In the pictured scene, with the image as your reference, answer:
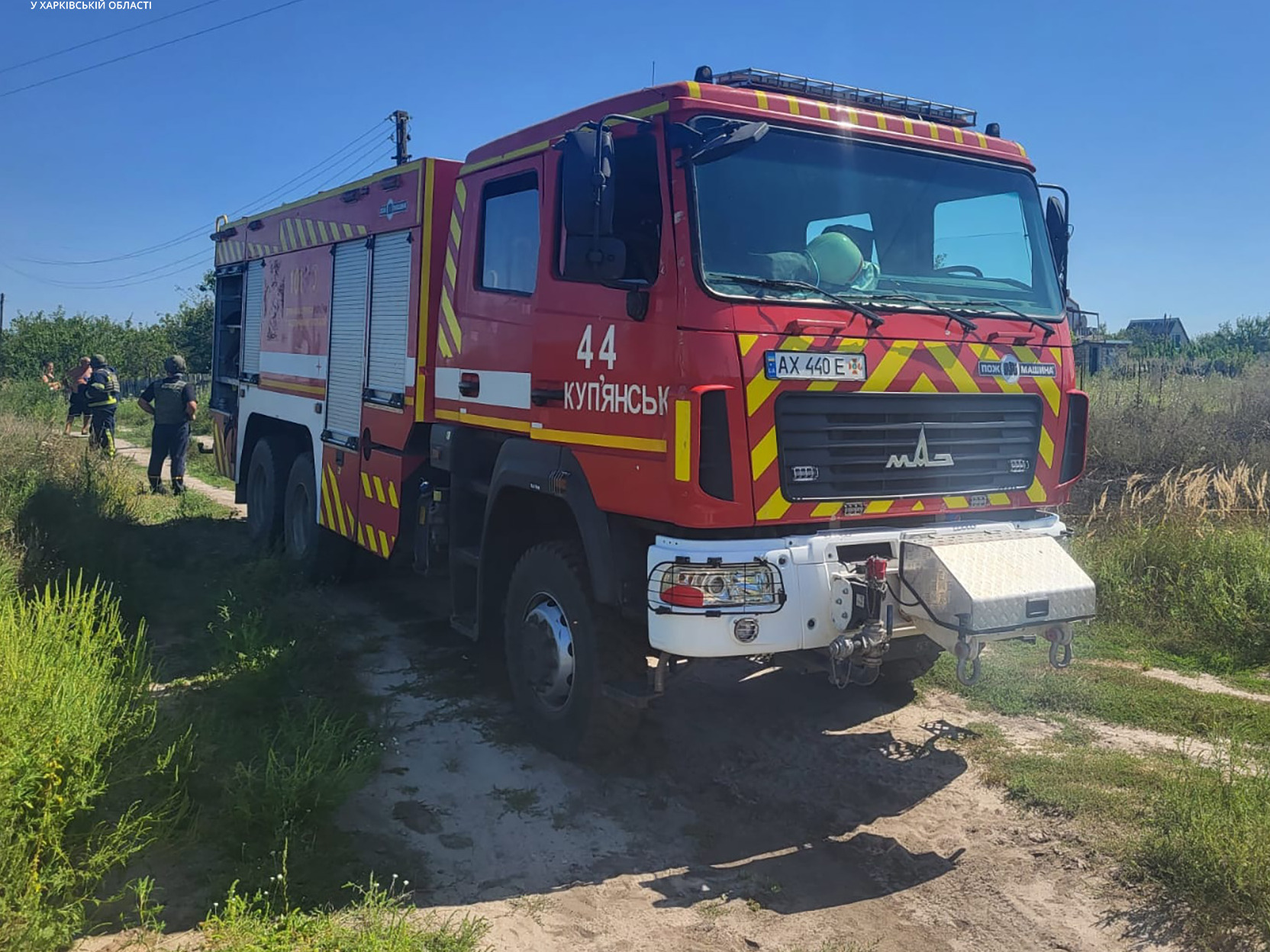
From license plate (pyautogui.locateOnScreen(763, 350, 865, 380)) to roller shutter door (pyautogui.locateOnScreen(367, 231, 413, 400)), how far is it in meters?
3.03

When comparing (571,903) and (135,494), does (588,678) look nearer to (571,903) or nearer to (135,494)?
(571,903)

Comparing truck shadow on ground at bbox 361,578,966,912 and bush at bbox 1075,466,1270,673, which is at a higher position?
bush at bbox 1075,466,1270,673

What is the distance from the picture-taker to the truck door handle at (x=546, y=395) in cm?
466

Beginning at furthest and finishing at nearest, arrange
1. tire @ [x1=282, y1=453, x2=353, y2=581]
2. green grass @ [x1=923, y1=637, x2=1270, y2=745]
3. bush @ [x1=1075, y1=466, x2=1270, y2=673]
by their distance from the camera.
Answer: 1. tire @ [x1=282, y1=453, x2=353, y2=581]
2. bush @ [x1=1075, y1=466, x2=1270, y2=673]
3. green grass @ [x1=923, y1=637, x2=1270, y2=745]

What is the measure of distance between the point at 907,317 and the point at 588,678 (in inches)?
84.7

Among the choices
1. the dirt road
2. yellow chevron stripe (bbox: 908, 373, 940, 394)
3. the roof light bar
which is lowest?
the dirt road

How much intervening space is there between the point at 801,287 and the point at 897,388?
2.00ft

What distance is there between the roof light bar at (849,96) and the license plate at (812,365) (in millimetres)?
1287

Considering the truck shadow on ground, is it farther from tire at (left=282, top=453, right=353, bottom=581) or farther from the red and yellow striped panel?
tire at (left=282, top=453, right=353, bottom=581)

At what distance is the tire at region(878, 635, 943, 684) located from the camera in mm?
4555

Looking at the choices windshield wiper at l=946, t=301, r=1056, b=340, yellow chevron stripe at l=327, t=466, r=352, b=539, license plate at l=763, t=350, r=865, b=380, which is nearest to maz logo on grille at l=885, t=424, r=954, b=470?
license plate at l=763, t=350, r=865, b=380

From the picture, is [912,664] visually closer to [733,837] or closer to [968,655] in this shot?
[968,655]

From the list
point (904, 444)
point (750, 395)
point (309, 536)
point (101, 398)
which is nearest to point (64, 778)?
point (750, 395)

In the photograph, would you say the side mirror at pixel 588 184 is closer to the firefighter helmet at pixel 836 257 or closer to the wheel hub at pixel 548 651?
the firefighter helmet at pixel 836 257
